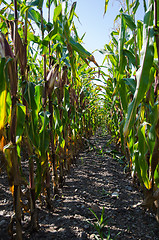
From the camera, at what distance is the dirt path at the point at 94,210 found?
1.20 metres

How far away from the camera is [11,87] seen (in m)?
0.93

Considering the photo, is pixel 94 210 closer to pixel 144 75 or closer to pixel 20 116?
pixel 20 116

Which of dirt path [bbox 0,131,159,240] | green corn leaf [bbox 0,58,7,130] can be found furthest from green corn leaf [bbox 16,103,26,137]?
dirt path [bbox 0,131,159,240]

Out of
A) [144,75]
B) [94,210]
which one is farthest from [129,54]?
[94,210]

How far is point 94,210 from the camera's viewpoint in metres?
1.47

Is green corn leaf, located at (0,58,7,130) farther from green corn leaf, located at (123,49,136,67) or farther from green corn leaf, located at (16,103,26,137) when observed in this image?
green corn leaf, located at (123,49,136,67)

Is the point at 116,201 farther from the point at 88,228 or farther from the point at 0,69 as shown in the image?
the point at 0,69

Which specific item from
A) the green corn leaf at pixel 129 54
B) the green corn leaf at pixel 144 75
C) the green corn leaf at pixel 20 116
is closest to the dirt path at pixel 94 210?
the green corn leaf at pixel 20 116

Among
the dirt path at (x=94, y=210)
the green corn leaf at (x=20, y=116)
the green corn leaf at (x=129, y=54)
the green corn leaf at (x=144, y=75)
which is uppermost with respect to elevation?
the green corn leaf at (x=129, y=54)

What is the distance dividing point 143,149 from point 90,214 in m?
0.69

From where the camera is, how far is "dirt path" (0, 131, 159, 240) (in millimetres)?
1202

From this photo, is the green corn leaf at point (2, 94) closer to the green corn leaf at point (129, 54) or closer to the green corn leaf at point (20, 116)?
the green corn leaf at point (20, 116)

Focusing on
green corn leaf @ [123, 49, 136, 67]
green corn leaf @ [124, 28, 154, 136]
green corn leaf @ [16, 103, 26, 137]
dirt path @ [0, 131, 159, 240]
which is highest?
green corn leaf @ [123, 49, 136, 67]

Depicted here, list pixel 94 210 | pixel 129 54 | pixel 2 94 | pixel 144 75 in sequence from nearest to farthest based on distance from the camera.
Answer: pixel 144 75, pixel 2 94, pixel 129 54, pixel 94 210
